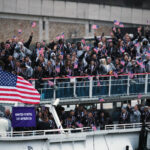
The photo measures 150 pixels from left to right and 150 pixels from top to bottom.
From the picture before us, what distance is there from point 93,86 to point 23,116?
349cm

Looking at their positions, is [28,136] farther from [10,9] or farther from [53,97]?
[10,9]

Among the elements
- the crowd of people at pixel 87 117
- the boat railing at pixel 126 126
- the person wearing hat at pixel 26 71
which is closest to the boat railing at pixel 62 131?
the boat railing at pixel 126 126

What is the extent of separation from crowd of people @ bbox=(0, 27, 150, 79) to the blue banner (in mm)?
1351

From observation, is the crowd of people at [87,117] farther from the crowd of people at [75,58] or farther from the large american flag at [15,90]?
the crowd of people at [75,58]

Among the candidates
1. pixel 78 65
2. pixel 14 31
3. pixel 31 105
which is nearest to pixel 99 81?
pixel 78 65

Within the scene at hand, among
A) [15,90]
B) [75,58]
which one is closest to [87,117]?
[75,58]

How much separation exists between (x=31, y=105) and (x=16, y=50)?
7.56ft

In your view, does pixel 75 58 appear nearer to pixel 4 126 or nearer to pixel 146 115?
pixel 146 115

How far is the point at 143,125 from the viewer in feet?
84.7

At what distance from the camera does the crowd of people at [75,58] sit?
2478 cm

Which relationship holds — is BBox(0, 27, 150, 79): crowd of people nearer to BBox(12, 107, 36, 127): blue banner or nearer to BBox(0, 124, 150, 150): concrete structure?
BBox(12, 107, 36, 127): blue banner

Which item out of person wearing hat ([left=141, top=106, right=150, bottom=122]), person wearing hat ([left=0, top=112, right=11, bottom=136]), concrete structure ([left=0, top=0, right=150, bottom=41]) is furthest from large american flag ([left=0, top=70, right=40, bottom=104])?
concrete structure ([left=0, top=0, right=150, bottom=41])

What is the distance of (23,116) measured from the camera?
24141mm

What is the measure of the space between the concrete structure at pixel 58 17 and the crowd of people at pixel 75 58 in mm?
8797
